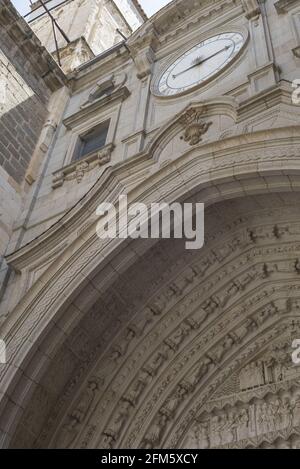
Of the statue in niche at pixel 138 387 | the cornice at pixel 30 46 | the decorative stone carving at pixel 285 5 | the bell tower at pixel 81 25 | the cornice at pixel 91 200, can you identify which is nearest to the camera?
the statue in niche at pixel 138 387

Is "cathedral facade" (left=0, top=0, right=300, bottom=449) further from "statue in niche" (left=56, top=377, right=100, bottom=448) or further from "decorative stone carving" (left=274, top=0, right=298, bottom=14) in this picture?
"decorative stone carving" (left=274, top=0, right=298, bottom=14)

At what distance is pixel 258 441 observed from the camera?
6262 millimetres

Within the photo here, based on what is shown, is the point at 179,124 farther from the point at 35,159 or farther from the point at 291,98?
the point at 35,159

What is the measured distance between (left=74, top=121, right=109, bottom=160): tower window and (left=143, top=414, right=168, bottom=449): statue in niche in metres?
4.52

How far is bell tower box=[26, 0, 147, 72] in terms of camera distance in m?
15.4

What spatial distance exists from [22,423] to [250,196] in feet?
11.9

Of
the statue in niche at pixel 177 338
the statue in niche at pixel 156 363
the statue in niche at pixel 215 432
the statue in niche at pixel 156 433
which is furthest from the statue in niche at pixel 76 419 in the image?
the statue in niche at pixel 215 432

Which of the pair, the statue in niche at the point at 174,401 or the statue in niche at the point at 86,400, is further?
the statue in niche at the point at 86,400

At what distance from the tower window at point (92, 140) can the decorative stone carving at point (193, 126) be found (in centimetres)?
235

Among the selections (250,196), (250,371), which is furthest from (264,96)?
(250,371)

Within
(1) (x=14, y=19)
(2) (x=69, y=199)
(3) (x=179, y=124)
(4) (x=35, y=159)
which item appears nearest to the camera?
(3) (x=179, y=124)

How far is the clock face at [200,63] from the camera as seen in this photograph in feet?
29.4

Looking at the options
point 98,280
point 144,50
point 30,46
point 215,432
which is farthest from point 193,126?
point 30,46

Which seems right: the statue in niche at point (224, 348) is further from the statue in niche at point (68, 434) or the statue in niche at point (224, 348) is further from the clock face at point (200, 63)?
the clock face at point (200, 63)
